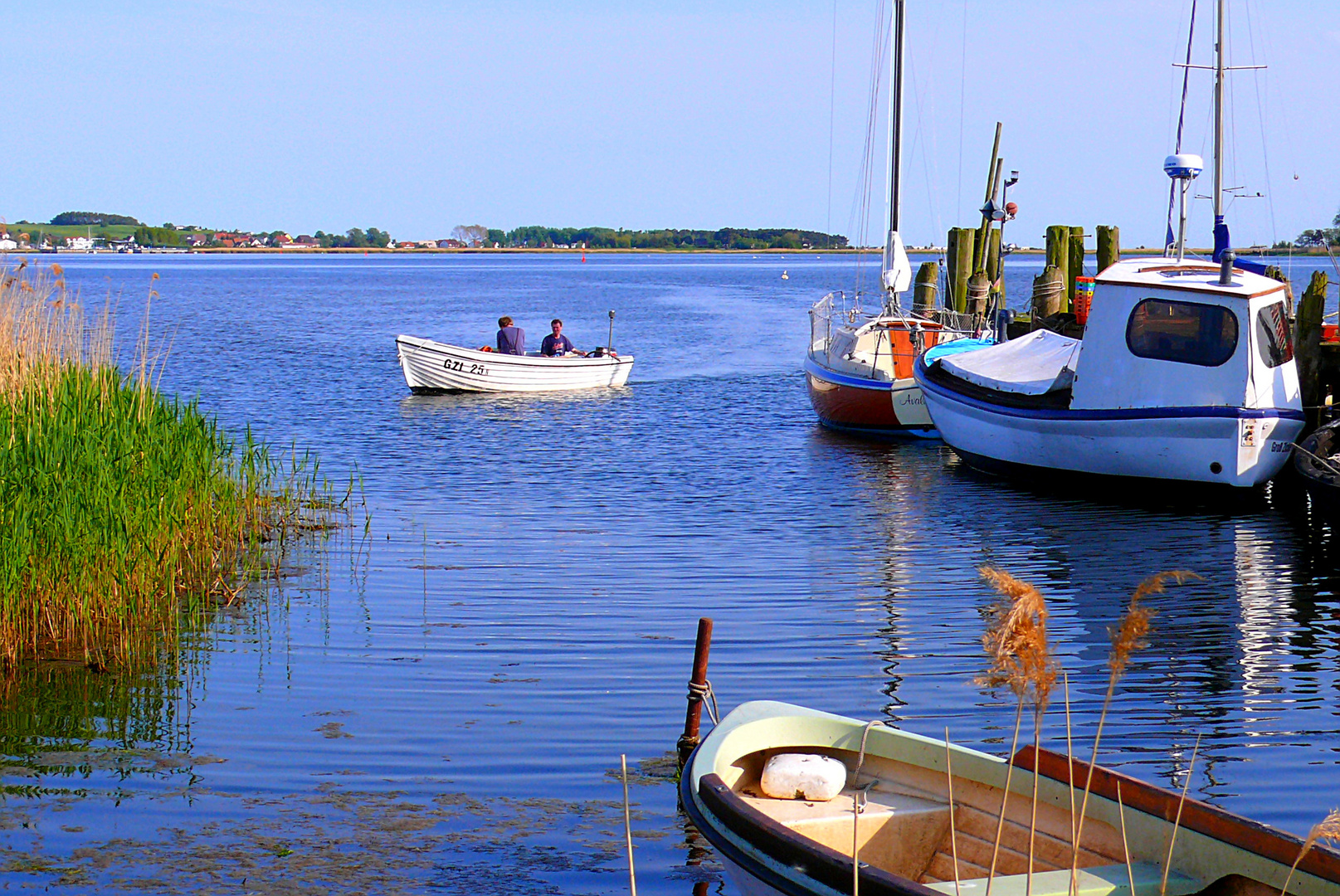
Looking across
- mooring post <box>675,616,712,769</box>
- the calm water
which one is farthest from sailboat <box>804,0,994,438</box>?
mooring post <box>675,616,712,769</box>

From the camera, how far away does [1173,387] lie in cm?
1631

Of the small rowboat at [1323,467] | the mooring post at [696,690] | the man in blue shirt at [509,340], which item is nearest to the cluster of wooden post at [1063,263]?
the small rowboat at [1323,467]

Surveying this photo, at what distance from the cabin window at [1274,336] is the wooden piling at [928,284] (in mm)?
14093

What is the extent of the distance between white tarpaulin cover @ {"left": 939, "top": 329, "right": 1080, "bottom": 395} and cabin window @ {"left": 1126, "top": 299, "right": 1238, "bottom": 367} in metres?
1.48

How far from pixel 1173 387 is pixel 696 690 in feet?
36.0

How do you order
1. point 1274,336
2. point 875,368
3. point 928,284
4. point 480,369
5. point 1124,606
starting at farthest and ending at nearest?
point 928,284
point 480,369
point 875,368
point 1274,336
point 1124,606

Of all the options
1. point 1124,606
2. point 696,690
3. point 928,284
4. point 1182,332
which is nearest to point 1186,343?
point 1182,332

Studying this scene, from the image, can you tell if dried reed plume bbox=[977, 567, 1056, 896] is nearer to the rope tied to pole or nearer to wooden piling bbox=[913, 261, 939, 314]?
the rope tied to pole

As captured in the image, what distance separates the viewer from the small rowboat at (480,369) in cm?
2903

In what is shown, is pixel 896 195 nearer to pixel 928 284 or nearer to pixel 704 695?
pixel 928 284

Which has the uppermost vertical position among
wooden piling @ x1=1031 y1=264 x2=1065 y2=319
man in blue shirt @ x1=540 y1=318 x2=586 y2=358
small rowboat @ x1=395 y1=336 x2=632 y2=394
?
wooden piling @ x1=1031 y1=264 x2=1065 y2=319

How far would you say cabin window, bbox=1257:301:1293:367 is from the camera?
52.7ft

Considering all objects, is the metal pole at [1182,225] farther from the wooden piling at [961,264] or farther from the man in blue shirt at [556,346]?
the man in blue shirt at [556,346]

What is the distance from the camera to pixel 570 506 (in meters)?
16.4
